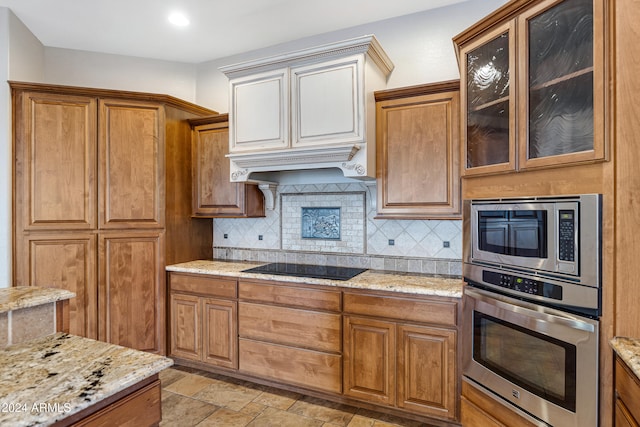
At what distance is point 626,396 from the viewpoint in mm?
1271

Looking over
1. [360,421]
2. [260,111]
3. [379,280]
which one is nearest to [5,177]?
[260,111]

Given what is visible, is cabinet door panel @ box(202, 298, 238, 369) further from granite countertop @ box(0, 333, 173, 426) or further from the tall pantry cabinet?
granite countertop @ box(0, 333, 173, 426)

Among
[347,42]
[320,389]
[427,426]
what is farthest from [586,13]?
[320,389]

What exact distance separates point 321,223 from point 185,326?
5.08 ft

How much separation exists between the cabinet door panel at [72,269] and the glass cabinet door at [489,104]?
310 cm

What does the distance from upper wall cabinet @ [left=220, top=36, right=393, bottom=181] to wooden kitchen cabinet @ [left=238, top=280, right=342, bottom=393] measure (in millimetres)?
985

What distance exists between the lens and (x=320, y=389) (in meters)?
2.58

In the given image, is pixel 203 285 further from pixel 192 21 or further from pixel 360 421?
pixel 192 21

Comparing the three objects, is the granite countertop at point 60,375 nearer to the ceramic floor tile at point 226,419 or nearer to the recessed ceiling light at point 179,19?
the ceramic floor tile at point 226,419

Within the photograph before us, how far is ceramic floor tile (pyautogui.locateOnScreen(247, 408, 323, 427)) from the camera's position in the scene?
2344 mm

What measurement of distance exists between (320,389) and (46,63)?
3951 millimetres

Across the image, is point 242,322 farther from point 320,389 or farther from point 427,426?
point 427,426

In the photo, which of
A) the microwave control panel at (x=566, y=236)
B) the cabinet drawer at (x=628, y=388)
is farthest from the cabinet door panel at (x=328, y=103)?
the cabinet drawer at (x=628, y=388)

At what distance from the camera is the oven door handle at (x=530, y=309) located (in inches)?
58.5
